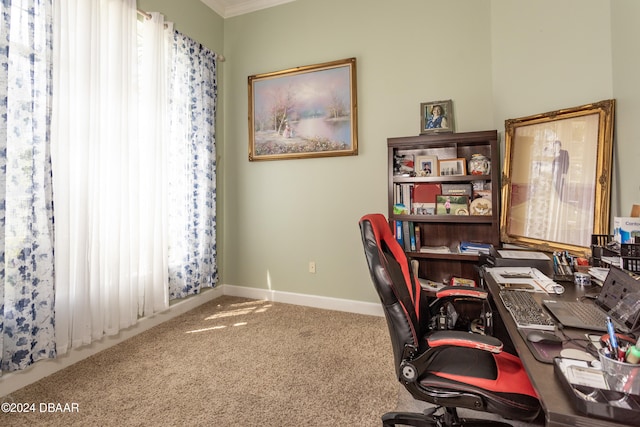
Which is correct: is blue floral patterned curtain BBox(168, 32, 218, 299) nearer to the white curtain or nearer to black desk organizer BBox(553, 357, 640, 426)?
the white curtain

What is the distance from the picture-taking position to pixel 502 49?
98.0 inches

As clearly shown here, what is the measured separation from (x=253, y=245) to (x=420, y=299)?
2.29 m

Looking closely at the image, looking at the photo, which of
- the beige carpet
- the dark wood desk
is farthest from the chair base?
the dark wood desk

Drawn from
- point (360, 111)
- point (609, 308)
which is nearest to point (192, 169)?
point (360, 111)

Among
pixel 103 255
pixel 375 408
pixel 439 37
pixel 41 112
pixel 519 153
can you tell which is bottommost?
pixel 375 408

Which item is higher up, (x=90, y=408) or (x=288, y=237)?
(x=288, y=237)

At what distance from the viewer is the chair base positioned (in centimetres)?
132

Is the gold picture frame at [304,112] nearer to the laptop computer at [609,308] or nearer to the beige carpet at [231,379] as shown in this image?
the beige carpet at [231,379]

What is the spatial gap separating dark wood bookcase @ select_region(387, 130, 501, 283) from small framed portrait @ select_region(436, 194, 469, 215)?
8cm

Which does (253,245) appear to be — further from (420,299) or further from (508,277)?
(508,277)

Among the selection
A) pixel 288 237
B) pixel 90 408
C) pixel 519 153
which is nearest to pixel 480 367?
pixel 519 153

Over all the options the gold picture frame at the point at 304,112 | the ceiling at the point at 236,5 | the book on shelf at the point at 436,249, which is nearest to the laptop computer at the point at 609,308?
the book on shelf at the point at 436,249

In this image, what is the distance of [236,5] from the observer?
342 centimetres

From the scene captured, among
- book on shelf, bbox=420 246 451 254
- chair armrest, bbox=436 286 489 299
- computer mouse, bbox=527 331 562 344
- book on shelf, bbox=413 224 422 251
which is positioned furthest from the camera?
book on shelf, bbox=413 224 422 251
